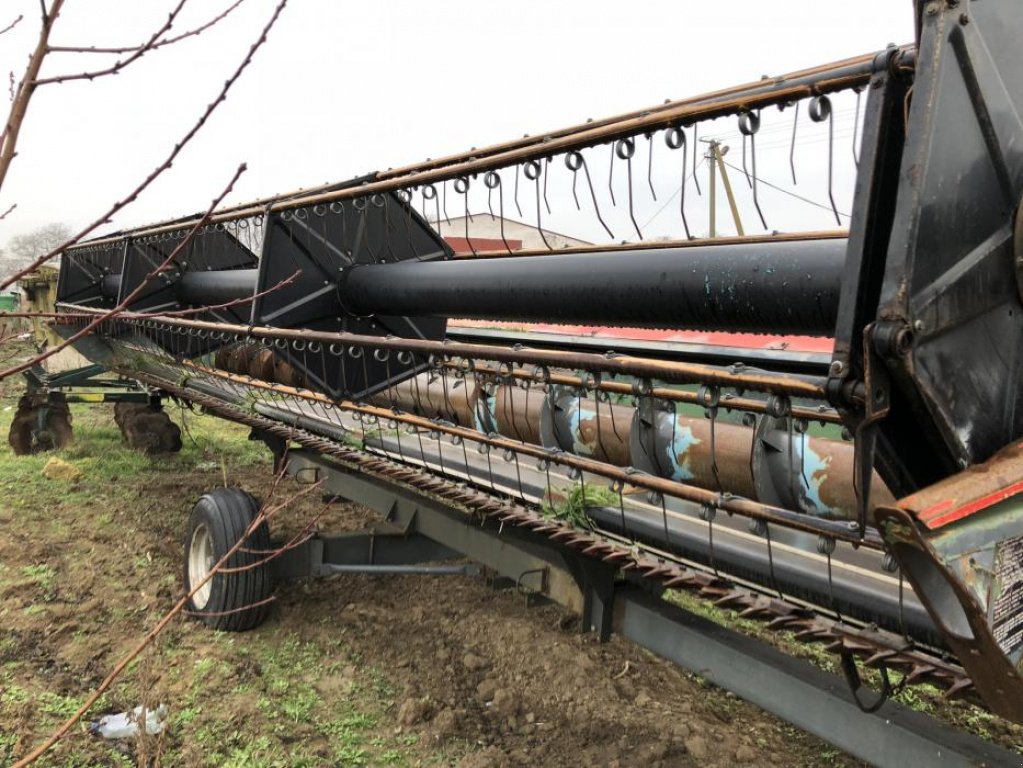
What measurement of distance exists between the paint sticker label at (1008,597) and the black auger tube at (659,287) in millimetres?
846

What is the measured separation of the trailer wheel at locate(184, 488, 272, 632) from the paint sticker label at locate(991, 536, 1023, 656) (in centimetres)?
368

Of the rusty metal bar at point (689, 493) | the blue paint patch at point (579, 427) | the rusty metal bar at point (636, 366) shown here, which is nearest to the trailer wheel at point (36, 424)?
the rusty metal bar at point (689, 493)

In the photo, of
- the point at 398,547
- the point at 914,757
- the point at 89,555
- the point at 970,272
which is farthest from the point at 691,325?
the point at 89,555

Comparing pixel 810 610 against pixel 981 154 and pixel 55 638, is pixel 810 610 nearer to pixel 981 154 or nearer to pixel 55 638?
pixel 981 154

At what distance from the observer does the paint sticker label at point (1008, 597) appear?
1371mm

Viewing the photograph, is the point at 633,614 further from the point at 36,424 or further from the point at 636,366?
the point at 36,424

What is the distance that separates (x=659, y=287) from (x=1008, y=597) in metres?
1.44

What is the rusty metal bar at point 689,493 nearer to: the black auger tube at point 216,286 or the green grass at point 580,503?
the green grass at point 580,503

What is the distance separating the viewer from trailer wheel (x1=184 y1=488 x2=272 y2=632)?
446 centimetres

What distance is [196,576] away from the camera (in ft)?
16.0

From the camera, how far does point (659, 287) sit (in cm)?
261

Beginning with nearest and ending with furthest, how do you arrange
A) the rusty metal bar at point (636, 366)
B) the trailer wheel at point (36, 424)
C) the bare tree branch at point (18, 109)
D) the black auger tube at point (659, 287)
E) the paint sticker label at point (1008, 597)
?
the bare tree branch at point (18, 109) < the paint sticker label at point (1008, 597) < the rusty metal bar at point (636, 366) < the black auger tube at point (659, 287) < the trailer wheel at point (36, 424)

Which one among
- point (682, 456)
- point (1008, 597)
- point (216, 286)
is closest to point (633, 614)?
point (682, 456)

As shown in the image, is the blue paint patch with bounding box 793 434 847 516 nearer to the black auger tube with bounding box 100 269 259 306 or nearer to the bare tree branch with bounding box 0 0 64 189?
the bare tree branch with bounding box 0 0 64 189
